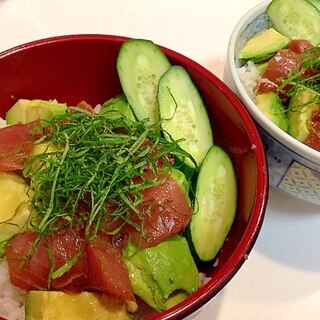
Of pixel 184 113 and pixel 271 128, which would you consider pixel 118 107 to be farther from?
pixel 271 128

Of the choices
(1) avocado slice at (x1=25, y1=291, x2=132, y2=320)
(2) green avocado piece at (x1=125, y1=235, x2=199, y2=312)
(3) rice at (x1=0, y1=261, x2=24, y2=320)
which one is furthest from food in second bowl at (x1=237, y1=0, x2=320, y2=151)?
(3) rice at (x1=0, y1=261, x2=24, y2=320)

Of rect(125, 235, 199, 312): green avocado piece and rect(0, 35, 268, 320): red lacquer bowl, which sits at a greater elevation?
rect(0, 35, 268, 320): red lacquer bowl

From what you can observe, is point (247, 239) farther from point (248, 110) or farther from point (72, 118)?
point (72, 118)

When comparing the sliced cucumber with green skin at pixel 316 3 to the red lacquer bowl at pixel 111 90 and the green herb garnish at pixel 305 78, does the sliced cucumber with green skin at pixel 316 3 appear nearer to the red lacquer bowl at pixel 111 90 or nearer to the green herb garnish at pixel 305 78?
the green herb garnish at pixel 305 78

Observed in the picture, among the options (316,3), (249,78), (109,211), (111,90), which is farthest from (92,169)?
(316,3)

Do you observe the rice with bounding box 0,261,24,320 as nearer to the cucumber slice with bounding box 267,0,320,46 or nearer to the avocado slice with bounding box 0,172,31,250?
the avocado slice with bounding box 0,172,31,250

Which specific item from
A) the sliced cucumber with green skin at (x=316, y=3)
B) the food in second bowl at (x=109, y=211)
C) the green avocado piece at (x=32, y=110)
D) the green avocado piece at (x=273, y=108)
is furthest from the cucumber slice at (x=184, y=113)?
the sliced cucumber with green skin at (x=316, y=3)
